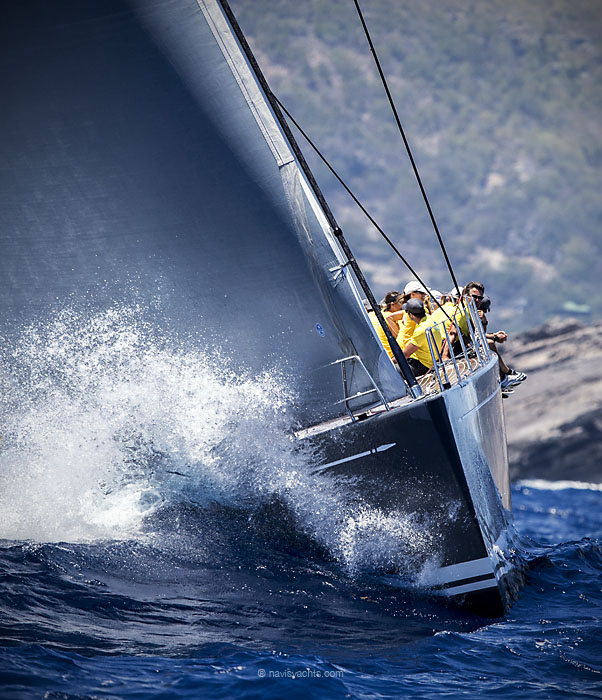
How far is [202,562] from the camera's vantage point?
5.79 meters

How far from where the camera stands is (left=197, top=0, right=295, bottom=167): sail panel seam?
5.44 meters

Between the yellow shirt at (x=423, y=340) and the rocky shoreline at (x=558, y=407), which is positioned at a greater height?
the rocky shoreline at (x=558, y=407)

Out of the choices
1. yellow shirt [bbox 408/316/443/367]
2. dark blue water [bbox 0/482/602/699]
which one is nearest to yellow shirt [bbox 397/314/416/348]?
yellow shirt [bbox 408/316/443/367]

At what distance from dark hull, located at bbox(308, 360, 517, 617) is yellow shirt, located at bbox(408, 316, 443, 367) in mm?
1087

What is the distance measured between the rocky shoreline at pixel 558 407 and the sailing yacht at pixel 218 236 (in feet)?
60.2

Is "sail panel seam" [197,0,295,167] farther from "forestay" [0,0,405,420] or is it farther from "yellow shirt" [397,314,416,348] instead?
"yellow shirt" [397,314,416,348]

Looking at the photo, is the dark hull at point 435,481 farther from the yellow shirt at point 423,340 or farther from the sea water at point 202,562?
the yellow shirt at point 423,340

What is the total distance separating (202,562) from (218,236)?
2.20 meters

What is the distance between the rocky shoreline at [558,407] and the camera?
2422 cm

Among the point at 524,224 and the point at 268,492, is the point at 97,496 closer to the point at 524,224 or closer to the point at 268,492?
the point at 268,492

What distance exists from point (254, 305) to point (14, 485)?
7.70 ft

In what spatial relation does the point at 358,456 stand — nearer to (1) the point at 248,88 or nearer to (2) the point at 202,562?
(2) the point at 202,562

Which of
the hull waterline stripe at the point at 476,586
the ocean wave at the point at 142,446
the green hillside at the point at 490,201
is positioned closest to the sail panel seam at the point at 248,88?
the ocean wave at the point at 142,446

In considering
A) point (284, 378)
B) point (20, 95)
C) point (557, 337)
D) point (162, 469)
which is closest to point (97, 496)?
point (162, 469)
